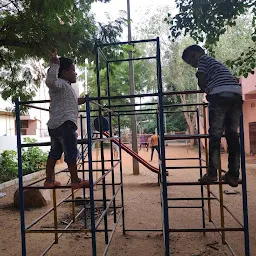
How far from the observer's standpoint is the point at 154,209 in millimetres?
5352

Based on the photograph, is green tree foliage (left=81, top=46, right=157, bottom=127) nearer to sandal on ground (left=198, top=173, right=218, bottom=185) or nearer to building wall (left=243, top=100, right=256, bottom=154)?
building wall (left=243, top=100, right=256, bottom=154)

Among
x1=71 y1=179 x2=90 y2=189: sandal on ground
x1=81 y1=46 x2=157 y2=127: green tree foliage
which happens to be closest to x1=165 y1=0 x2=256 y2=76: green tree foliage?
x1=71 y1=179 x2=90 y2=189: sandal on ground

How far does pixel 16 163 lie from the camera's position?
9.40m

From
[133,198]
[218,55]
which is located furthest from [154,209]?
[218,55]

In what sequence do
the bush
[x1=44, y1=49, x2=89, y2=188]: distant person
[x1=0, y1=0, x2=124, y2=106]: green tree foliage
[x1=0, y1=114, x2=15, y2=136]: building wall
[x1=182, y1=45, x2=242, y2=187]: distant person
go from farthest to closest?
1. [x1=0, y1=114, x2=15, y2=136]: building wall
2. the bush
3. [x1=0, y1=0, x2=124, y2=106]: green tree foliage
4. [x1=44, y1=49, x2=89, y2=188]: distant person
5. [x1=182, y1=45, x2=242, y2=187]: distant person

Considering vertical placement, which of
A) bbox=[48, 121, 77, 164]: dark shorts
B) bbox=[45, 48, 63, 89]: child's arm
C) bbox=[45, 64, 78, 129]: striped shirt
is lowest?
bbox=[48, 121, 77, 164]: dark shorts

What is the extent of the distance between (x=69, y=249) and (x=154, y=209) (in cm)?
214

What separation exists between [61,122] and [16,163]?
7883 mm

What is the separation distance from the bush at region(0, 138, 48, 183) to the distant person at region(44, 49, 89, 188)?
651 cm

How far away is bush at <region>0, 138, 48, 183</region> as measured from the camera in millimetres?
8773

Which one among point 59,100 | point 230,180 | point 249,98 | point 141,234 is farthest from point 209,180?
point 249,98

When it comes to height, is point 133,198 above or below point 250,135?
below

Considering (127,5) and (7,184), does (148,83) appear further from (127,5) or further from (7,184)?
(7,184)

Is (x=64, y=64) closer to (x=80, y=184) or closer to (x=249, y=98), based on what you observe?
(x=80, y=184)
